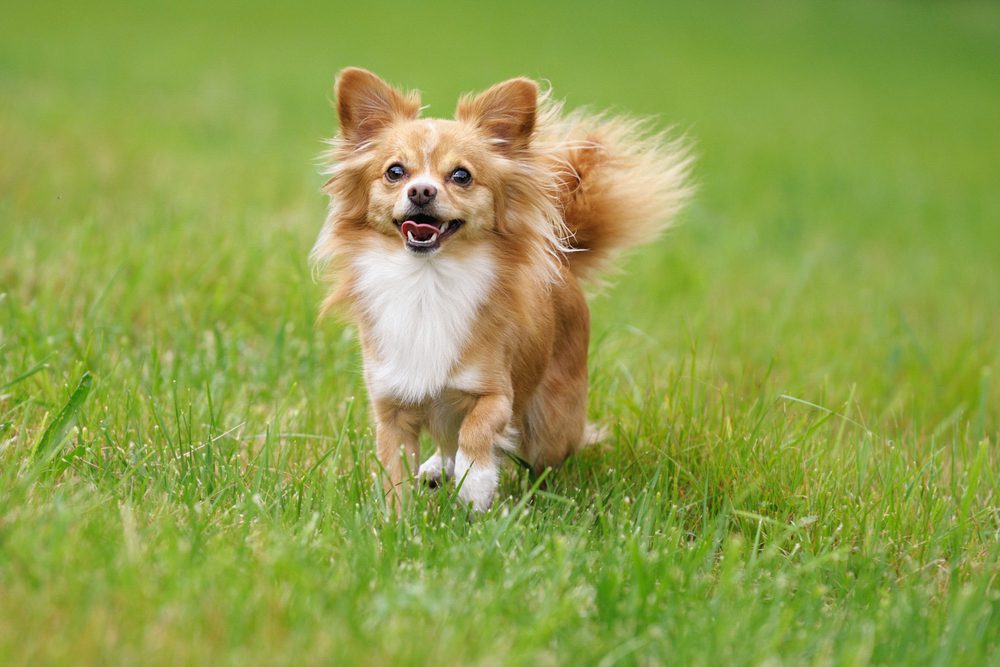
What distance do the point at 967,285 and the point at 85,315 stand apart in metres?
6.37

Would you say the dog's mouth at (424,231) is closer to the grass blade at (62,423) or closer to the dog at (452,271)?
the dog at (452,271)

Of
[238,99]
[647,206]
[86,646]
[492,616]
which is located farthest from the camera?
[238,99]

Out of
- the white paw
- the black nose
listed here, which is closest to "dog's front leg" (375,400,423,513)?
the white paw

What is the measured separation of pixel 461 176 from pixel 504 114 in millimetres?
328

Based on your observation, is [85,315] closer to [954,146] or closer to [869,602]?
[869,602]

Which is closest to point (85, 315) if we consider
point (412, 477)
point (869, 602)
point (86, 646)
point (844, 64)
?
point (412, 477)

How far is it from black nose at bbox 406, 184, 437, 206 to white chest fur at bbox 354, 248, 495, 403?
203 millimetres

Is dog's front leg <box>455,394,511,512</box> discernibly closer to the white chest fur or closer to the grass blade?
the white chest fur

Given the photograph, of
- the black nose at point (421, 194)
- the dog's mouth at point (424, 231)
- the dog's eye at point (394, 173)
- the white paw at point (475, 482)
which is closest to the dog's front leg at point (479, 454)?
the white paw at point (475, 482)

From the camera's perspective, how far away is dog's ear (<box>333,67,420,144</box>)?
12.7 feet

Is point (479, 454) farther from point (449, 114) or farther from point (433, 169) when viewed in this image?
point (449, 114)

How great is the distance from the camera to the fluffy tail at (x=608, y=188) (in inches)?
170

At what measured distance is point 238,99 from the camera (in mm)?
12352

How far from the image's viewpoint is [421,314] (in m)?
3.70
